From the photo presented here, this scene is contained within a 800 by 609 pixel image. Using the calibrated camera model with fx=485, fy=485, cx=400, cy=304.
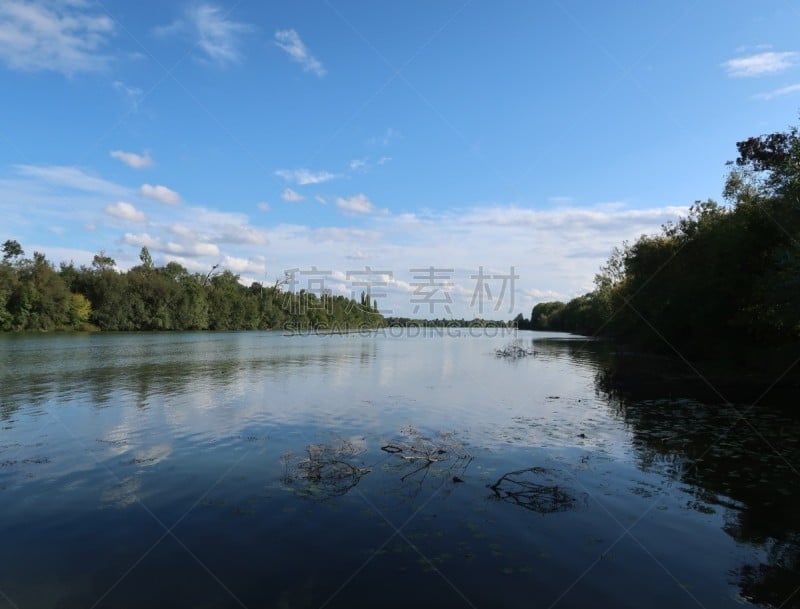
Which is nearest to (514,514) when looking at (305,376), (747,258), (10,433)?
(10,433)

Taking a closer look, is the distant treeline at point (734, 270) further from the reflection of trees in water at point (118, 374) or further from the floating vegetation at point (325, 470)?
the reflection of trees in water at point (118, 374)

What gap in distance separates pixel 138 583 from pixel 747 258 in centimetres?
4345

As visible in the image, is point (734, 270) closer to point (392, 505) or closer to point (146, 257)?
point (392, 505)

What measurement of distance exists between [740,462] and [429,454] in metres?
8.95

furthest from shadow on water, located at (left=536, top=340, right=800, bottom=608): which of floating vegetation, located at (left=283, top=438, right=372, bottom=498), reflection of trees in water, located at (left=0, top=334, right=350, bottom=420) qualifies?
reflection of trees in water, located at (left=0, top=334, right=350, bottom=420)

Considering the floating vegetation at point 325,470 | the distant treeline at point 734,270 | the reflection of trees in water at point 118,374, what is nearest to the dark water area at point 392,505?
the floating vegetation at point 325,470

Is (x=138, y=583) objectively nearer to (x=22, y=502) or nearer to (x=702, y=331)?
(x=22, y=502)

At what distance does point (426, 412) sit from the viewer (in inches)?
845

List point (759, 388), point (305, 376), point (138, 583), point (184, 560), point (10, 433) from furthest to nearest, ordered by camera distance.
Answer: point (305, 376), point (759, 388), point (10, 433), point (184, 560), point (138, 583)

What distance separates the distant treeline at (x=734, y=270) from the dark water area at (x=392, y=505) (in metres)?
14.4

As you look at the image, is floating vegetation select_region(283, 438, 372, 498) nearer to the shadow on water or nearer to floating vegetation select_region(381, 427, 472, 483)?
floating vegetation select_region(381, 427, 472, 483)

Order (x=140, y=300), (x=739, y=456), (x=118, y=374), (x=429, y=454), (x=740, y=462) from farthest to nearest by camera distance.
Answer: (x=140, y=300) → (x=118, y=374) → (x=739, y=456) → (x=429, y=454) → (x=740, y=462)

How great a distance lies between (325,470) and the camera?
12539 millimetres

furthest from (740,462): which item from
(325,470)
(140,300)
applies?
(140,300)
